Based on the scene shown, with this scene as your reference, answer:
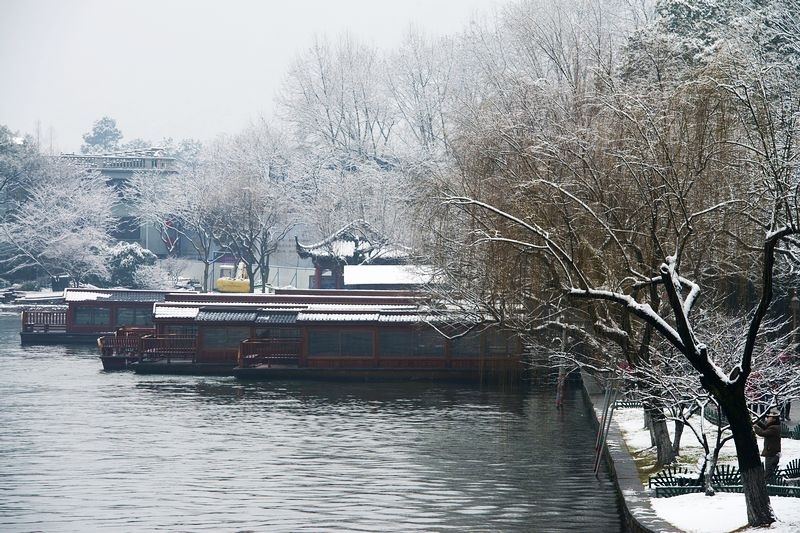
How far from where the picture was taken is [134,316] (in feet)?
197

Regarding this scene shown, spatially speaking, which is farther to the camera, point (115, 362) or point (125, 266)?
point (125, 266)

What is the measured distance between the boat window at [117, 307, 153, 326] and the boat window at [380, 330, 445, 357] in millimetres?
18760

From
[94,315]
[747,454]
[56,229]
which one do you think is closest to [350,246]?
[94,315]

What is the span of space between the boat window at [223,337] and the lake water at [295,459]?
16.1 feet

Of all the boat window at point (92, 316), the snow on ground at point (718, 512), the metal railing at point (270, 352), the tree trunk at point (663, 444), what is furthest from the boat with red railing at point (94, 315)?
the snow on ground at point (718, 512)

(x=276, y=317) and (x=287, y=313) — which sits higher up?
(x=287, y=313)

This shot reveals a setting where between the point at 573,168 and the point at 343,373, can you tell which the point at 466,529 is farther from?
the point at 343,373

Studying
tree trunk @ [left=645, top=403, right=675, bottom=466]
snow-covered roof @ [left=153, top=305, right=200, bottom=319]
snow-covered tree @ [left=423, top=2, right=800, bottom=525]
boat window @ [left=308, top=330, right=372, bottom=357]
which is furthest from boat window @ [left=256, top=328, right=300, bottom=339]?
tree trunk @ [left=645, top=403, right=675, bottom=466]

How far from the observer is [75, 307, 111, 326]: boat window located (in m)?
60.4

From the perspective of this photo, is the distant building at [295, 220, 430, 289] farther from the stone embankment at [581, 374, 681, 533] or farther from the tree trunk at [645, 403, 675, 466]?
the tree trunk at [645, 403, 675, 466]

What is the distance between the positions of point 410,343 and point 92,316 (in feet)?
73.1

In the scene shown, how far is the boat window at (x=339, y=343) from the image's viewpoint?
147ft

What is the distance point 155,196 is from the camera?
311 feet

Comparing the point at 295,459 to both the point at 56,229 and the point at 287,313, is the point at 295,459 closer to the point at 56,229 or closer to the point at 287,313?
the point at 287,313
